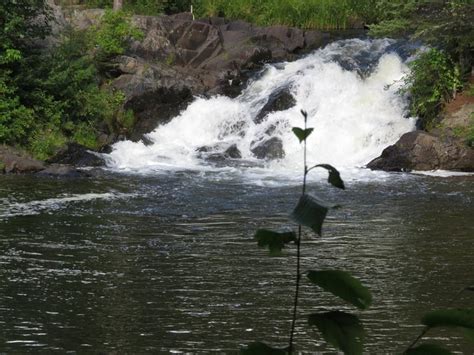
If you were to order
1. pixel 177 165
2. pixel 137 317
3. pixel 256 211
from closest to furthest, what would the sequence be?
pixel 137 317
pixel 256 211
pixel 177 165

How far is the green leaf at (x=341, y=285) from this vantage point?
1.97m

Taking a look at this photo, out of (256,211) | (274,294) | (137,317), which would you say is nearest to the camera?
(137,317)

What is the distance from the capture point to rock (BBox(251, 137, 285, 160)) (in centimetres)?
2175

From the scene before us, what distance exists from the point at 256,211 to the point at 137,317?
18.9 ft

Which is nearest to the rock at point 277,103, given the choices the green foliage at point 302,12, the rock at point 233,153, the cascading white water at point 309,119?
the cascading white water at point 309,119

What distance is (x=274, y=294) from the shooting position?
10.2 meters

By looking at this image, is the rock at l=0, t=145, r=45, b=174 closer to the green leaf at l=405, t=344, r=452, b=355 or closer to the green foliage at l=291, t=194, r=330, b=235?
the green foliage at l=291, t=194, r=330, b=235

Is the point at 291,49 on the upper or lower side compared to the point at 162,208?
upper

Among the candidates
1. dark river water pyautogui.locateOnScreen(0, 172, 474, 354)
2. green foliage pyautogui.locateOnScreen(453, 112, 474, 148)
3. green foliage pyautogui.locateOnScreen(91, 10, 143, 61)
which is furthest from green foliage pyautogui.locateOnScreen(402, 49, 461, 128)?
green foliage pyautogui.locateOnScreen(91, 10, 143, 61)

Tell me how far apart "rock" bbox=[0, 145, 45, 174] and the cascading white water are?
193 cm

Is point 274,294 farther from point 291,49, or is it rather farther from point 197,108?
point 291,49

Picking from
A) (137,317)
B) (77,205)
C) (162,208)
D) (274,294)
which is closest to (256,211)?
(162,208)

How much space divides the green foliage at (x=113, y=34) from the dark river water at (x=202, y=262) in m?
7.86

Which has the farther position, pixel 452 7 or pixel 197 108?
pixel 197 108
